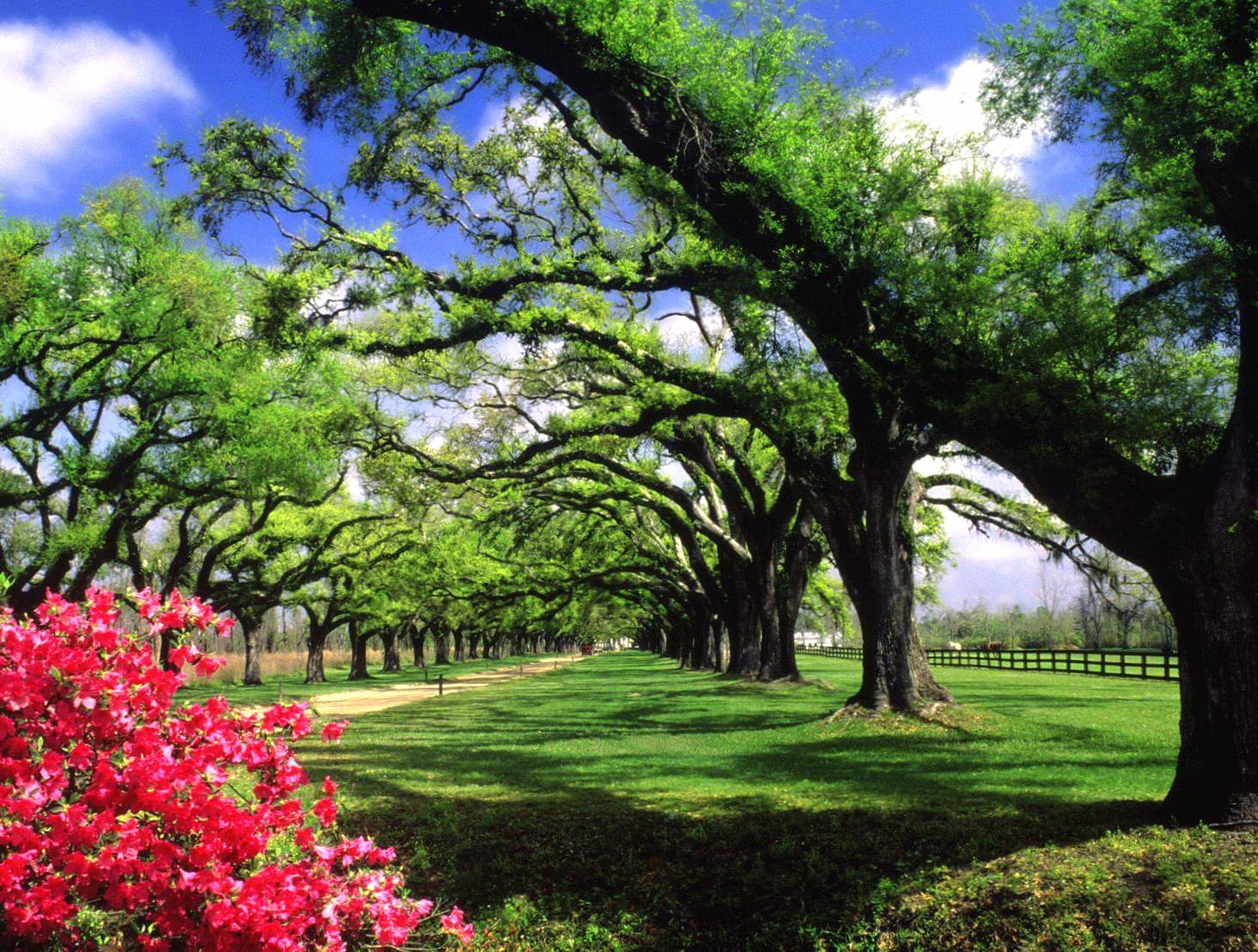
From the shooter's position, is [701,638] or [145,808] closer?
[145,808]

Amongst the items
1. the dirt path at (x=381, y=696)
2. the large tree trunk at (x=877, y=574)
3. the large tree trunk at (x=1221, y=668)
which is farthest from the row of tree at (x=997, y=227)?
the dirt path at (x=381, y=696)

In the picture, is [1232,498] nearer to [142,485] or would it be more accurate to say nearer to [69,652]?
[69,652]

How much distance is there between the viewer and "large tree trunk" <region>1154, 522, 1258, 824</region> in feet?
23.7

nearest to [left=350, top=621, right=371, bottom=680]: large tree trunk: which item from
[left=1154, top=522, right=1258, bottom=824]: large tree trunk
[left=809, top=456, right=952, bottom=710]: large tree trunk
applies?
[left=809, top=456, right=952, bottom=710]: large tree trunk

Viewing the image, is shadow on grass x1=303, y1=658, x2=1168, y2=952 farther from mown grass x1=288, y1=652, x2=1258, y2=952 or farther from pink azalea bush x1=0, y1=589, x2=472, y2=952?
pink azalea bush x1=0, y1=589, x2=472, y2=952

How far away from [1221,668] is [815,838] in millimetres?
3835

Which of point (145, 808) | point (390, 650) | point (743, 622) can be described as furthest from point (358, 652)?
point (145, 808)

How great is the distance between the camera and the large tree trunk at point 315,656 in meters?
46.1

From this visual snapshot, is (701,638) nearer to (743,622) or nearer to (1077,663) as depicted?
(743,622)

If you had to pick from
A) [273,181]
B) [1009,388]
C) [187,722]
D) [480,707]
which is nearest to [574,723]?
[480,707]

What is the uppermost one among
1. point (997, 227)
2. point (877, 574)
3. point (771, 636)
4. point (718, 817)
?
point (997, 227)

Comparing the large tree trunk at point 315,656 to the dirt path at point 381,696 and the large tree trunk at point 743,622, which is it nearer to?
the dirt path at point 381,696

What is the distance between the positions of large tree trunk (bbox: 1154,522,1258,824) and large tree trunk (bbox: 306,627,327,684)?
44.1 metres

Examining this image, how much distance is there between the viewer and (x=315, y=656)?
47.4m
